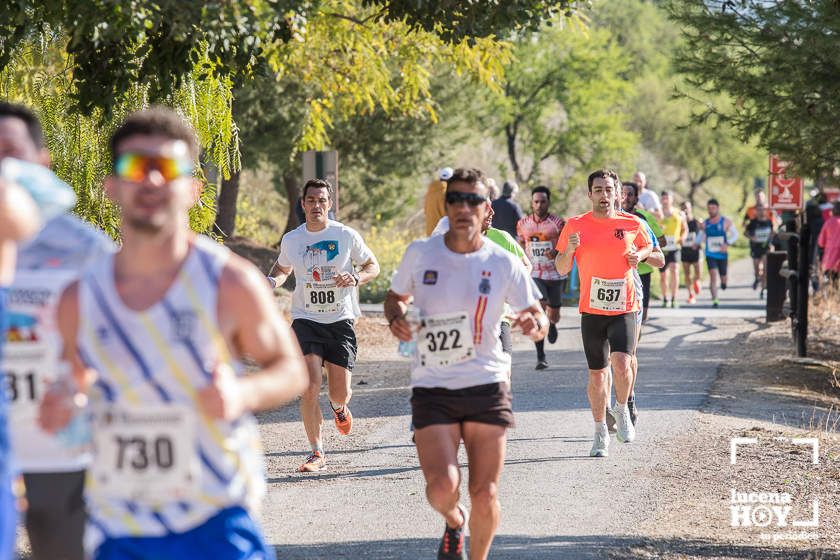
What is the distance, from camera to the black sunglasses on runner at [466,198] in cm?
607

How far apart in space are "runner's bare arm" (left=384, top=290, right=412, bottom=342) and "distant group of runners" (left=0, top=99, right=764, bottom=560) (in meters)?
0.01

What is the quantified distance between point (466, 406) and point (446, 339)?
1.10 feet

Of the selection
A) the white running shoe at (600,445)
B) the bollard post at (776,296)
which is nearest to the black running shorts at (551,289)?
the white running shoe at (600,445)

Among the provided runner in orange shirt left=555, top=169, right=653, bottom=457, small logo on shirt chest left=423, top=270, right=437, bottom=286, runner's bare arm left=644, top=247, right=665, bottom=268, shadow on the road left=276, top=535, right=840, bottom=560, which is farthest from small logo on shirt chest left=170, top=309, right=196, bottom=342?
runner's bare arm left=644, top=247, right=665, bottom=268

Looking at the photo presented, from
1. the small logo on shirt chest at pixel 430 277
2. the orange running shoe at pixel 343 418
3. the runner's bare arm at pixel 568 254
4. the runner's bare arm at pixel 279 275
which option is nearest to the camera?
the small logo on shirt chest at pixel 430 277

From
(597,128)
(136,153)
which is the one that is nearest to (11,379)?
(136,153)

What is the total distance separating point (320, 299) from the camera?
368 inches

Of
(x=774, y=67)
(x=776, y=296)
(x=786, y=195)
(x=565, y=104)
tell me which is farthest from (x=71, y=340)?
(x=565, y=104)

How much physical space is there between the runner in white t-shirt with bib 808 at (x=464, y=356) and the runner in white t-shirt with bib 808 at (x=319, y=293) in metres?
3.15

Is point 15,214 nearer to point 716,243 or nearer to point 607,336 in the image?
point 607,336

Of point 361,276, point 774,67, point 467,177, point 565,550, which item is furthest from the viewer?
point 774,67

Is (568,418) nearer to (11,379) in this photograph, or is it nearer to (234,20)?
(234,20)

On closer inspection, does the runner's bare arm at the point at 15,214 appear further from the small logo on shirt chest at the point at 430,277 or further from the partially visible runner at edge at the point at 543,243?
the partially visible runner at edge at the point at 543,243

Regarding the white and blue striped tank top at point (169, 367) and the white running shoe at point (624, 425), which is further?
the white running shoe at point (624, 425)
